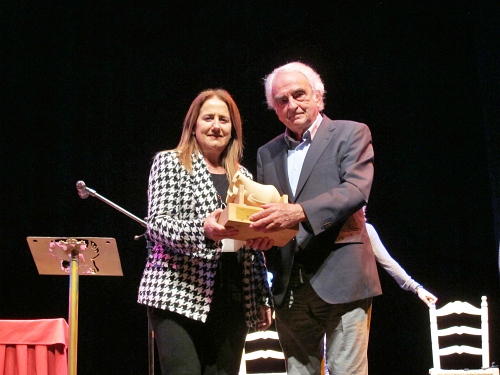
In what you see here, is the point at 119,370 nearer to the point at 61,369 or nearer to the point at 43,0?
the point at 61,369

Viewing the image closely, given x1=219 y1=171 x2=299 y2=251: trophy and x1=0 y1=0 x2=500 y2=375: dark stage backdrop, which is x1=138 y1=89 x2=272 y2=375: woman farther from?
x1=0 y1=0 x2=500 y2=375: dark stage backdrop

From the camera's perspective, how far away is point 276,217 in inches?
69.2

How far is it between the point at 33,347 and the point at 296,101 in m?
1.57

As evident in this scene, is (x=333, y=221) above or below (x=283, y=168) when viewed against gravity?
below

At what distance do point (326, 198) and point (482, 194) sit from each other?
3.17 m

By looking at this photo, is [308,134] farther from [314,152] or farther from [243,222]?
[243,222]

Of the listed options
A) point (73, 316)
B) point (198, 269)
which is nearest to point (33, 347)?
point (73, 316)

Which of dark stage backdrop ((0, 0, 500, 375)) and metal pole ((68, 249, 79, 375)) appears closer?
metal pole ((68, 249, 79, 375))

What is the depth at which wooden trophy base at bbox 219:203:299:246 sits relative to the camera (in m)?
1.69

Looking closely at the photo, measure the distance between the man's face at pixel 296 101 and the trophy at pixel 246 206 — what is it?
0.41m

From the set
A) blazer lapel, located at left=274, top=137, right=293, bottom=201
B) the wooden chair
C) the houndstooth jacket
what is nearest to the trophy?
the houndstooth jacket

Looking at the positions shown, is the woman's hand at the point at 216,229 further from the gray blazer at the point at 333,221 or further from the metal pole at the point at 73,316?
Result: the metal pole at the point at 73,316

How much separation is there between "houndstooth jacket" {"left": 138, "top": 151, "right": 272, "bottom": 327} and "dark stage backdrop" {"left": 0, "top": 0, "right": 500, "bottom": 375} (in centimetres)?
247

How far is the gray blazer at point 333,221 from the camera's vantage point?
1.89 meters
